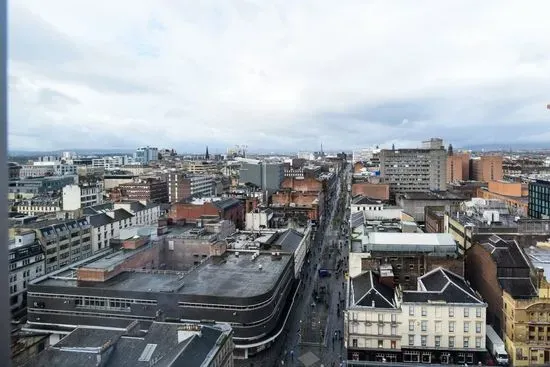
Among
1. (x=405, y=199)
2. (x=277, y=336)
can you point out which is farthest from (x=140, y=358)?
(x=405, y=199)

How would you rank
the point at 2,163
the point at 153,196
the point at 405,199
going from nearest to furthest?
the point at 2,163 < the point at 405,199 < the point at 153,196

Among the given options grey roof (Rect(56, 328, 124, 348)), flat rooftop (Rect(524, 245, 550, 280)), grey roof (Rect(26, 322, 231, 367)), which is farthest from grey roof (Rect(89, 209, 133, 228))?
flat rooftop (Rect(524, 245, 550, 280))

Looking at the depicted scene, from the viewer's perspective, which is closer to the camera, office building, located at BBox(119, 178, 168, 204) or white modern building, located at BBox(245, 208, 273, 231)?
white modern building, located at BBox(245, 208, 273, 231)

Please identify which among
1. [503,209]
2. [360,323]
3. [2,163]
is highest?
[2,163]

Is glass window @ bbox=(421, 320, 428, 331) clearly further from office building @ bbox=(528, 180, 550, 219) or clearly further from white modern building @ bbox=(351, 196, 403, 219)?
office building @ bbox=(528, 180, 550, 219)

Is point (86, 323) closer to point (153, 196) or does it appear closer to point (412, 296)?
point (412, 296)

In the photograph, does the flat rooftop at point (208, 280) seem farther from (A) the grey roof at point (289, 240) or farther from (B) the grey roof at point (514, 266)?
(B) the grey roof at point (514, 266)
